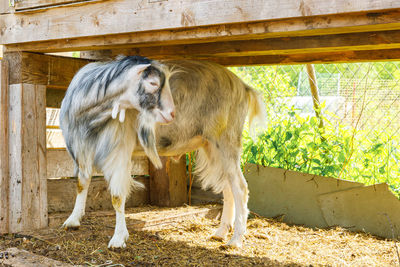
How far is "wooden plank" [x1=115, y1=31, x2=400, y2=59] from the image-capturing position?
3.50 m

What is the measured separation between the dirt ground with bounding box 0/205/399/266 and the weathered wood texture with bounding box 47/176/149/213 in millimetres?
279

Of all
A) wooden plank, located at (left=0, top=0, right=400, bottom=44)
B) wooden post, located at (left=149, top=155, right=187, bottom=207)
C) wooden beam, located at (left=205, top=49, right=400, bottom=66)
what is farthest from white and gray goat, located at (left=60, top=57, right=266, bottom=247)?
wooden post, located at (left=149, top=155, right=187, bottom=207)

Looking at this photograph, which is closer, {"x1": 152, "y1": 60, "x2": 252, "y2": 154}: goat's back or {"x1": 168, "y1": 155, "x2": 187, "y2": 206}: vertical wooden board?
{"x1": 152, "y1": 60, "x2": 252, "y2": 154}: goat's back

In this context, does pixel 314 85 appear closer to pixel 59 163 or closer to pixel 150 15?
pixel 150 15

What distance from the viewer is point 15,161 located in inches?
158

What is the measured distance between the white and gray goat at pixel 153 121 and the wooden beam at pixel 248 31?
0.59ft

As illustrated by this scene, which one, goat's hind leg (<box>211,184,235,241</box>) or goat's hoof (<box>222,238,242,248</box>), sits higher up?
goat's hind leg (<box>211,184,235,241</box>)

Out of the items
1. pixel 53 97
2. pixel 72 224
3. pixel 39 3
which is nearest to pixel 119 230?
pixel 72 224

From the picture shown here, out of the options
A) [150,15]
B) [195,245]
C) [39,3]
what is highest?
[39,3]

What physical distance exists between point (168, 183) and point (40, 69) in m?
1.78

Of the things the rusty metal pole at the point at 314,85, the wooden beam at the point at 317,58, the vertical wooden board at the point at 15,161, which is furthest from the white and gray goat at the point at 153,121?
the rusty metal pole at the point at 314,85

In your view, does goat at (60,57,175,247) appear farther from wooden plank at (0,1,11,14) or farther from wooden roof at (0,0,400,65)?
wooden plank at (0,1,11,14)

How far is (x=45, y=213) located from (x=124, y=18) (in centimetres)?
179

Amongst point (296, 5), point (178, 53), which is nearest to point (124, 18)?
point (178, 53)
